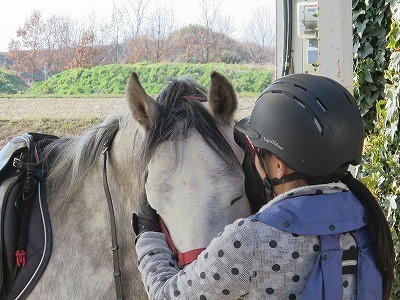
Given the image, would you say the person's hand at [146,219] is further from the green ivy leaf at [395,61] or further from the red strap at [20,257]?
the green ivy leaf at [395,61]

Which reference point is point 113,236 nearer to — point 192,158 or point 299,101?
point 192,158

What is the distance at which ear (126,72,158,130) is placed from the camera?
92.9 inches

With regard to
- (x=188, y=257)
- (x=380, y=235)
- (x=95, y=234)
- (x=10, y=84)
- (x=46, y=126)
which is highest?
(x=10, y=84)

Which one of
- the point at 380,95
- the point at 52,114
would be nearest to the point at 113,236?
the point at 380,95

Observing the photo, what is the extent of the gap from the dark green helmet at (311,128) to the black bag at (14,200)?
1.29m

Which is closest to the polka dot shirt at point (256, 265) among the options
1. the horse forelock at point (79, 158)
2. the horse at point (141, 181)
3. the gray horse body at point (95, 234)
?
the horse at point (141, 181)

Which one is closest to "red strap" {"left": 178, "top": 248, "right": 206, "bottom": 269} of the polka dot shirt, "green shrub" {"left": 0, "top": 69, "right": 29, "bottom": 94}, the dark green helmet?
the polka dot shirt

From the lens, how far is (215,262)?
163 centimetres

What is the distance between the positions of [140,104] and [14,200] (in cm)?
80

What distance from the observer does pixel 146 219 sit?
7.22ft

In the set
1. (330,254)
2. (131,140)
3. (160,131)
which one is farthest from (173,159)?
(330,254)

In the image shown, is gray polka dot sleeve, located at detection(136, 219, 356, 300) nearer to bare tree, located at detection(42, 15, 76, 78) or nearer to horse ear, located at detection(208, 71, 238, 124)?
horse ear, located at detection(208, 71, 238, 124)

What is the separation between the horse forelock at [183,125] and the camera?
226 cm

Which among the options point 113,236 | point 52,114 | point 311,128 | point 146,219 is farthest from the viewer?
point 52,114
